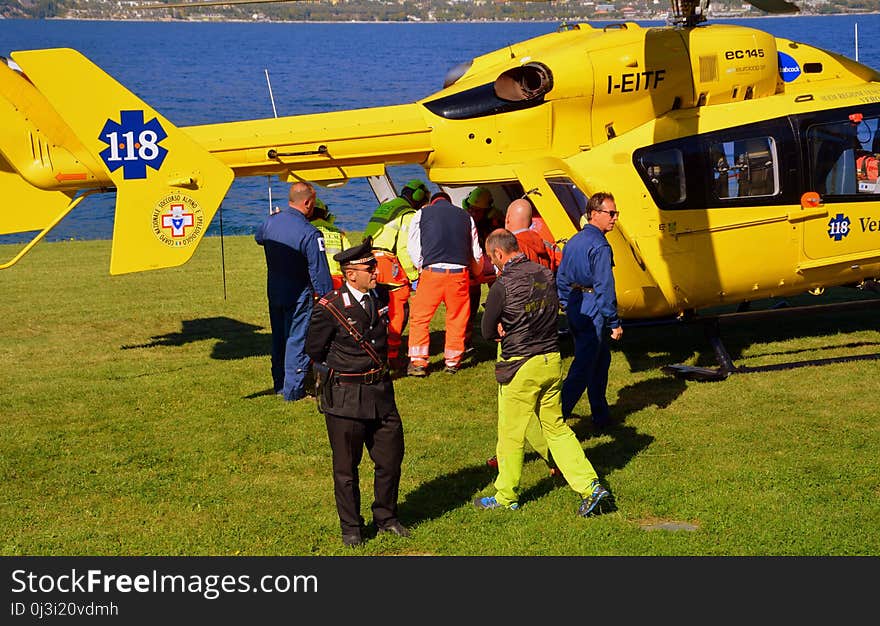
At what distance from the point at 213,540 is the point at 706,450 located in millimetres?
3806

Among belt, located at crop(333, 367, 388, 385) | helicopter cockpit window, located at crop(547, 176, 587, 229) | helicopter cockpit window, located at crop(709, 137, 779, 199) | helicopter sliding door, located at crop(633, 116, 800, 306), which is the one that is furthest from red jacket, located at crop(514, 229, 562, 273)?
belt, located at crop(333, 367, 388, 385)

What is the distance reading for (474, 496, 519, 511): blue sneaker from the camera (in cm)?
729

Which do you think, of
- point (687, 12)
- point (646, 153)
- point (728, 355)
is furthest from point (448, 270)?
point (687, 12)

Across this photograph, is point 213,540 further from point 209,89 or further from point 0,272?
point 209,89

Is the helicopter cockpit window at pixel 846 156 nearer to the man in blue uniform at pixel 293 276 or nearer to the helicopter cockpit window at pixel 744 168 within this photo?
the helicopter cockpit window at pixel 744 168

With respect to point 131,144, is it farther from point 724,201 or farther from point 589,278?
point 724,201

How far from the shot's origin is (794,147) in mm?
10492

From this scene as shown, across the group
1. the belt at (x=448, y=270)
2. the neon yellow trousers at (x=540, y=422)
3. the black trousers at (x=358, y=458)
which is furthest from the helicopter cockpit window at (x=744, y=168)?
the black trousers at (x=358, y=458)

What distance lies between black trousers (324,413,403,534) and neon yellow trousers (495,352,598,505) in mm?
817

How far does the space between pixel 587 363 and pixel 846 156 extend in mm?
3843

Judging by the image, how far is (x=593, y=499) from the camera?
7.07m

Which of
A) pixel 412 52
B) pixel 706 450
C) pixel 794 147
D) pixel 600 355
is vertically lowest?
pixel 412 52

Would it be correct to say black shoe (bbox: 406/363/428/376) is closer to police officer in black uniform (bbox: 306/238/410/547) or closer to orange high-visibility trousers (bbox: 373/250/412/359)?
orange high-visibility trousers (bbox: 373/250/412/359)
